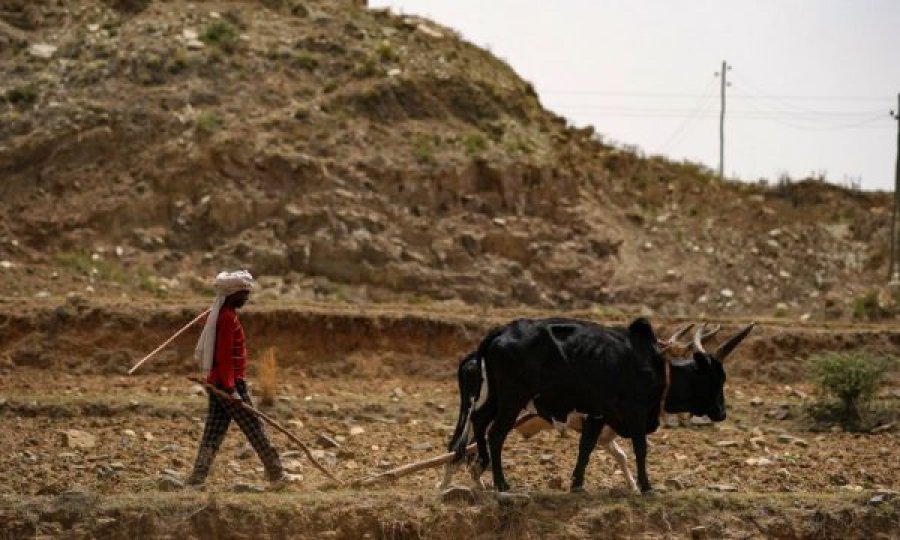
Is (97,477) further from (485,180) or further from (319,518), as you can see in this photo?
(485,180)

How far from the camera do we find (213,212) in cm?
3067

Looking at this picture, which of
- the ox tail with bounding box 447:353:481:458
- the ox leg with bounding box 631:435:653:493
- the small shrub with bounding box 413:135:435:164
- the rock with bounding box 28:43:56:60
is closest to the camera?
the ox leg with bounding box 631:435:653:493

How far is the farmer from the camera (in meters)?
13.4

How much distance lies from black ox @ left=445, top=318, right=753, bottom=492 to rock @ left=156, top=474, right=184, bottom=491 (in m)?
2.46

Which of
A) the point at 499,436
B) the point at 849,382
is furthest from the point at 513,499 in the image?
the point at 849,382

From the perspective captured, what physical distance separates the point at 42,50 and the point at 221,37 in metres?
3.92

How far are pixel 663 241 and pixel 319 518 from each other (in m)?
23.4

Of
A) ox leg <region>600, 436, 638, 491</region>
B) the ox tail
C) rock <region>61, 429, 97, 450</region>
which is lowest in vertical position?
rock <region>61, 429, 97, 450</region>

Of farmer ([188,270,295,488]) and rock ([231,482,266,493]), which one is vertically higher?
farmer ([188,270,295,488])

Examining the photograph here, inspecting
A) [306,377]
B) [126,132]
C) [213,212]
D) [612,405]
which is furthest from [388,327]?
[612,405]

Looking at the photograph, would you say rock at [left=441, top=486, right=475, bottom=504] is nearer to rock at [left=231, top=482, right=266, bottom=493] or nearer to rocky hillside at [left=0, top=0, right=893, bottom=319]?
rock at [left=231, top=482, right=266, bottom=493]

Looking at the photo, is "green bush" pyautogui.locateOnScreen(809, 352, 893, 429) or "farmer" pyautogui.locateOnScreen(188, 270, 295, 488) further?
"green bush" pyautogui.locateOnScreen(809, 352, 893, 429)

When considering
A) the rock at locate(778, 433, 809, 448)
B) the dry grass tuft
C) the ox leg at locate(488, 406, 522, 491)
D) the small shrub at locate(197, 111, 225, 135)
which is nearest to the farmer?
the ox leg at locate(488, 406, 522, 491)

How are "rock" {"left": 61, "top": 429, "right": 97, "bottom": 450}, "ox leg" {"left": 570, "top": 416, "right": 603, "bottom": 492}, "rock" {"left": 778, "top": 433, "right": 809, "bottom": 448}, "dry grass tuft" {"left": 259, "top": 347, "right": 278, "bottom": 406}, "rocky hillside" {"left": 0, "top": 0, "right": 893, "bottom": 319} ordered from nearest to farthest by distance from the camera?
1. "ox leg" {"left": 570, "top": 416, "right": 603, "bottom": 492}
2. "rock" {"left": 61, "top": 429, "right": 97, "bottom": 450}
3. "rock" {"left": 778, "top": 433, "right": 809, "bottom": 448}
4. "dry grass tuft" {"left": 259, "top": 347, "right": 278, "bottom": 406}
5. "rocky hillside" {"left": 0, "top": 0, "right": 893, "bottom": 319}
